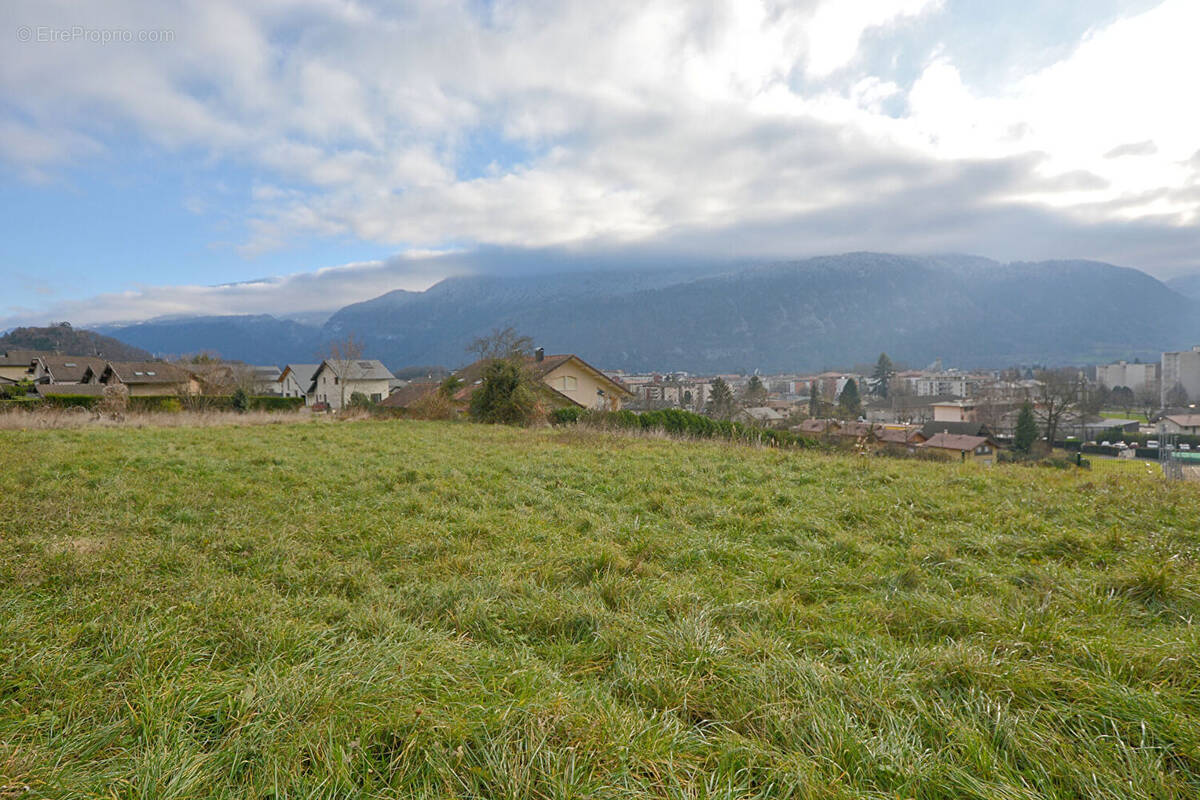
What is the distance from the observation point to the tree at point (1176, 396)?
50.1 metres

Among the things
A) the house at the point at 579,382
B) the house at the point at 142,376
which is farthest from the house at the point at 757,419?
the house at the point at 142,376

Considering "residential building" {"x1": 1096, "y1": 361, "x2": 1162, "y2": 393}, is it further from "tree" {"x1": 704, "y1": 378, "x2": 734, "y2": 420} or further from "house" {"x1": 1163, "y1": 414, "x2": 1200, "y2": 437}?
"tree" {"x1": 704, "y1": 378, "x2": 734, "y2": 420}

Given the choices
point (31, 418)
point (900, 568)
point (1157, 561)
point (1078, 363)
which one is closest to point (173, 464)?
point (900, 568)

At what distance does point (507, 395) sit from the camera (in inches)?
784

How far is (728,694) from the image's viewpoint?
81.5 inches

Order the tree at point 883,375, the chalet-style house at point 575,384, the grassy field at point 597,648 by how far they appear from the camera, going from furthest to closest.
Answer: the tree at point 883,375
the chalet-style house at point 575,384
the grassy field at point 597,648

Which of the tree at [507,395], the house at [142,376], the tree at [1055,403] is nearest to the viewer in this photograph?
the tree at [507,395]

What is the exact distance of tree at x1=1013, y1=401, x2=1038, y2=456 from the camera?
3017cm

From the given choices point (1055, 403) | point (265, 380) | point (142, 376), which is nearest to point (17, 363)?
point (265, 380)

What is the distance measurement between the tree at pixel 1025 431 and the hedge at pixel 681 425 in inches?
875

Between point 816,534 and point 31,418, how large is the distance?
73.2 feet

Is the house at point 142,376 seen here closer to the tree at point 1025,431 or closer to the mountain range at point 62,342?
the mountain range at point 62,342

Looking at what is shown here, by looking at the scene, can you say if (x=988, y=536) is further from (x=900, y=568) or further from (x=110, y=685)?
(x=110, y=685)

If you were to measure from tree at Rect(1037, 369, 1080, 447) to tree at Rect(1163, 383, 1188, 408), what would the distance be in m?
32.1
